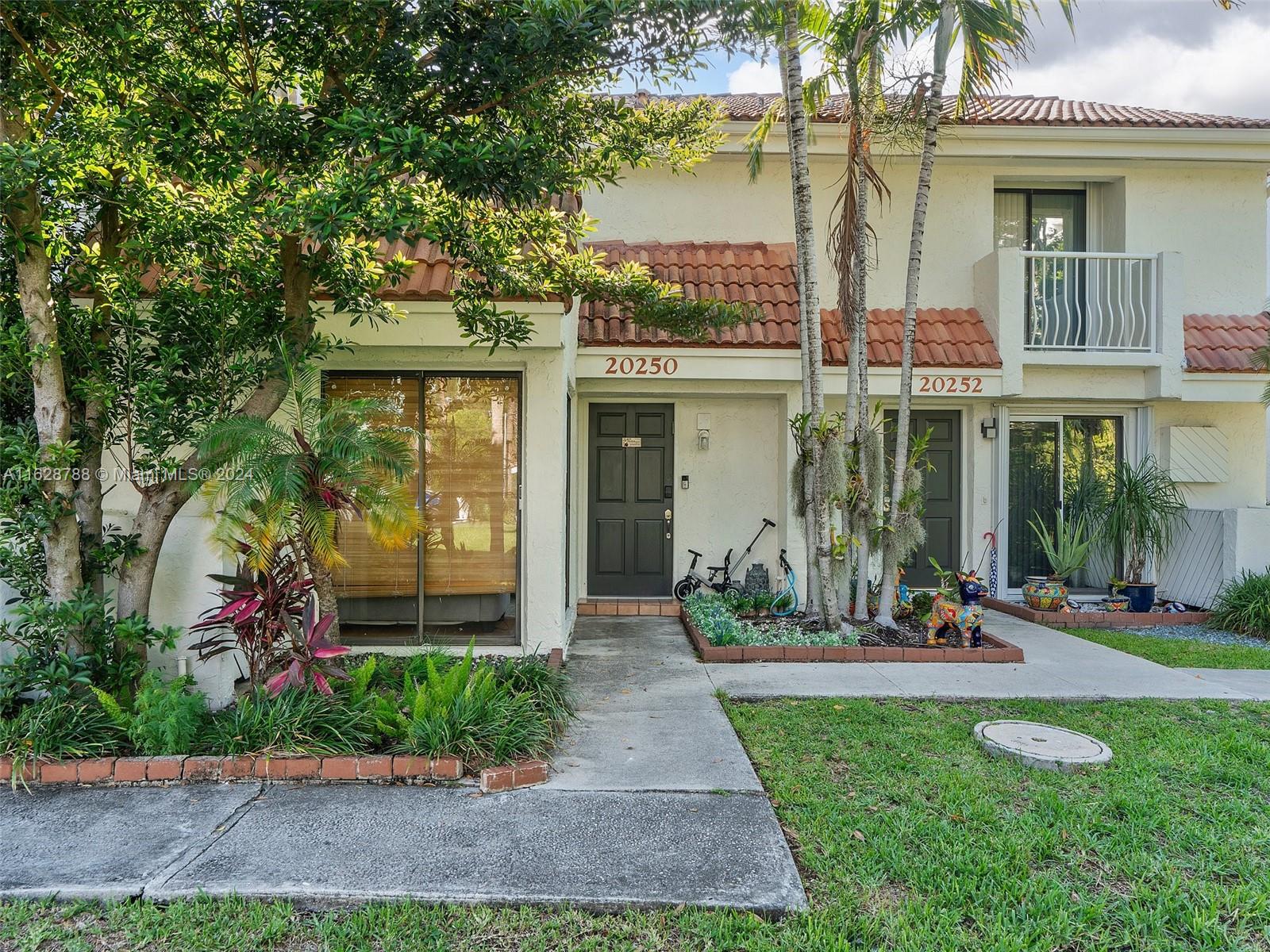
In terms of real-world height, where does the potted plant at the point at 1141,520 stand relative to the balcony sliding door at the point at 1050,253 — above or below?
below

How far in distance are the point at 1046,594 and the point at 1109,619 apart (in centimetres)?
73

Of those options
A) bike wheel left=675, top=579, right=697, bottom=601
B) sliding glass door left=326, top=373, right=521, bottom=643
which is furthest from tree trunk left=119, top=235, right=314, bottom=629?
bike wheel left=675, top=579, right=697, bottom=601

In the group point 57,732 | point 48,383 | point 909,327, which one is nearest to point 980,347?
point 909,327

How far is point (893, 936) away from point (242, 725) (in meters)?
3.46

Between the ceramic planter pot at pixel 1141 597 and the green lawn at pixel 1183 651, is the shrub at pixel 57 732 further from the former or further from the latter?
the ceramic planter pot at pixel 1141 597

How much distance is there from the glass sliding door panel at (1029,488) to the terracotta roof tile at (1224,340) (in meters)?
1.78

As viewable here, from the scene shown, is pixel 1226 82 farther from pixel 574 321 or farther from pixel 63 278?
pixel 63 278

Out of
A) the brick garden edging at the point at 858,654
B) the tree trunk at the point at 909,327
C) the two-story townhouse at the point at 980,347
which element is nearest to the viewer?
the brick garden edging at the point at 858,654

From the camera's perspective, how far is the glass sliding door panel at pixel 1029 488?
32.8 feet

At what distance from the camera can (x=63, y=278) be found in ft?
16.2

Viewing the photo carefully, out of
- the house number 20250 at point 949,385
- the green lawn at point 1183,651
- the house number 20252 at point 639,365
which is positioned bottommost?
the green lawn at point 1183,651

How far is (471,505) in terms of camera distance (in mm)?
6641

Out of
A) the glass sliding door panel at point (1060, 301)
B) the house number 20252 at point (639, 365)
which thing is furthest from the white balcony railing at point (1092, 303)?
the house number 20252 at point (639, 365)

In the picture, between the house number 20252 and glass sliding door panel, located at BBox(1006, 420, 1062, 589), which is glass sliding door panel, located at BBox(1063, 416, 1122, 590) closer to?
glass sliding door panel, located at BBox(1006, 420, 1062, 589)
